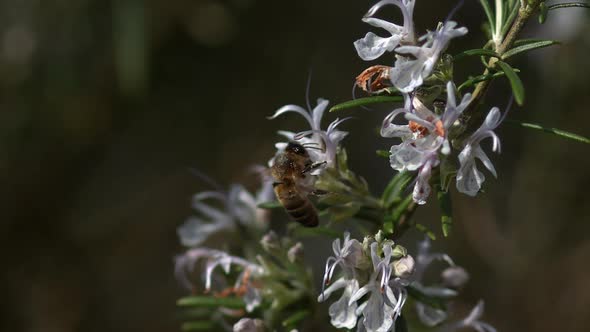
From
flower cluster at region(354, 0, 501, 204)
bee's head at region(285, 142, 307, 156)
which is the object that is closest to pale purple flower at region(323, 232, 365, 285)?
flower cluster at region(354, 0, 501, 204)

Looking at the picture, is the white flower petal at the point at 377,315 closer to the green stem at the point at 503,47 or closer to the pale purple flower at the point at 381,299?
the pale purple flower at the point at 381,299

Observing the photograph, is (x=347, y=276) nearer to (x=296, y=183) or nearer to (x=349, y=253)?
(x=349, y=253)

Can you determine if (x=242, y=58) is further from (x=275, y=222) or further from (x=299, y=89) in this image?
(x=275, y=222)

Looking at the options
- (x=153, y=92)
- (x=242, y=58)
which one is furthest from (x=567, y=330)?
(x=153, y=92)

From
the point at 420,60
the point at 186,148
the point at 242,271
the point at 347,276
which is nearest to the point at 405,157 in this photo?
the point at 420,60

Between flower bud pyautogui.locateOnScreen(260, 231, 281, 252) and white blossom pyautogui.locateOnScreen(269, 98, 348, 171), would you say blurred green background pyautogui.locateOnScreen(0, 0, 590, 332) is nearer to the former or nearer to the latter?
flower bud pyautogui.locateOnScreen(260, 231, 281, 252)
